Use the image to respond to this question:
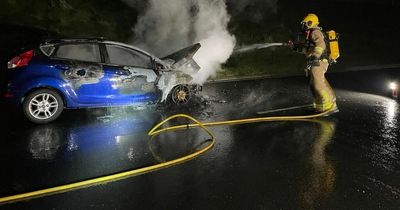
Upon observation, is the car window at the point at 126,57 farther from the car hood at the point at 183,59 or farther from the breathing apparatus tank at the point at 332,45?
the breathing apparatus tank at the point at 332,45

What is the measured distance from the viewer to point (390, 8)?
1156 inches

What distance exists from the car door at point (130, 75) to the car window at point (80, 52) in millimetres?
246

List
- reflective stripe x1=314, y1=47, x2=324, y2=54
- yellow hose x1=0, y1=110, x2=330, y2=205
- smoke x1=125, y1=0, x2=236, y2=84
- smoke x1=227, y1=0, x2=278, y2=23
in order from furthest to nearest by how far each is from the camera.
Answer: smoke x1=227, y1=0, x2=278, y2=23 → smoke x1=125, y1=0, x2=236, y2=84 → reflective stripe x1=314, y1=47, x2=324, y2=54 → yellow hose x1=0, y1=110, x2=330, y2=205

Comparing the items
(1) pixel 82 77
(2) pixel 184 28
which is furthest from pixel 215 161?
(2) pixel 184 28

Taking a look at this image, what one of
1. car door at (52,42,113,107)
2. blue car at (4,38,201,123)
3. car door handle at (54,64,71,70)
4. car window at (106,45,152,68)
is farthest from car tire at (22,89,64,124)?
car window at (106,45,152,68)

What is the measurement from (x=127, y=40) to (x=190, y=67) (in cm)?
740

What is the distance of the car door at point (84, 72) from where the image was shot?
23.2 ft

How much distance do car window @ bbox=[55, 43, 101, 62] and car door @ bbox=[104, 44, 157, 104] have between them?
246 millimetres

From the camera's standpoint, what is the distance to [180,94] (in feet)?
29.0

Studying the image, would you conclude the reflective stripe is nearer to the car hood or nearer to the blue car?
the car hood

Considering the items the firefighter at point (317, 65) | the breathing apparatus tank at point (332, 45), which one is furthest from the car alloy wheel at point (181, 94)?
the breathing apparatus tank at point (332, 45)

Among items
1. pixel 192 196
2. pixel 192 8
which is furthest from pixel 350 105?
pixel 192 196

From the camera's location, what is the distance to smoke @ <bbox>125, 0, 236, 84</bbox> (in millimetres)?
11031

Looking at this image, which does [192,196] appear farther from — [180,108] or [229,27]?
[229,27]
